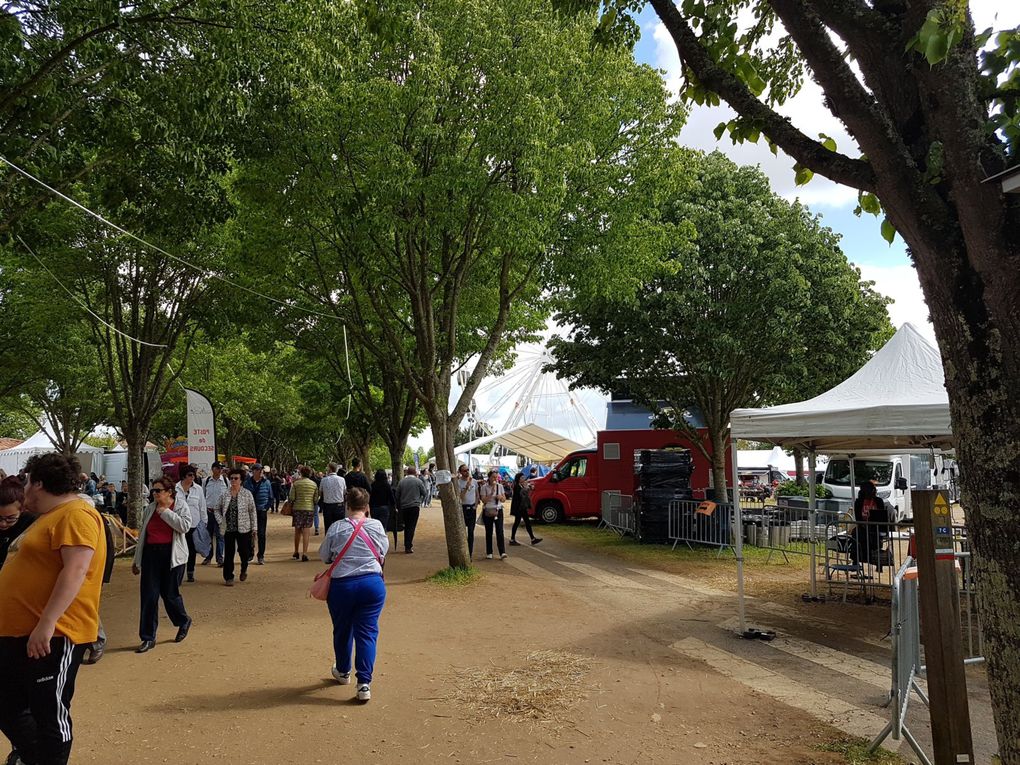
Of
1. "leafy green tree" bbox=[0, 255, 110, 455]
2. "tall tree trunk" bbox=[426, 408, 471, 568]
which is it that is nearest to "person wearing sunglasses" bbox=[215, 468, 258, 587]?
"leafy green tree" bbox=[0, 255, 110, 455]

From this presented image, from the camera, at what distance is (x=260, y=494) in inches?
543

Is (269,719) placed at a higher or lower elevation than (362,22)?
lower

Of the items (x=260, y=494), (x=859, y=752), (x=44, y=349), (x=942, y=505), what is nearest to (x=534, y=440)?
(x=44, y=349)

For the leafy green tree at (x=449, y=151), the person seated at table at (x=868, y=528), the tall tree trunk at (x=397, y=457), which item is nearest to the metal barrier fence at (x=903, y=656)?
the person seated at table at (x=868, y=528)

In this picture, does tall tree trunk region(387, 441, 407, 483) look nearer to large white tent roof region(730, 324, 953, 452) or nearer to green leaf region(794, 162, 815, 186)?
large white tent roof region(730, 324, 953, 452)

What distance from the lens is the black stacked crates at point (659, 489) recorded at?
58.5 ft

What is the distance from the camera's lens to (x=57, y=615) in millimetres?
3621

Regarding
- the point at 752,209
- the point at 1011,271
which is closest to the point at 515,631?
the point at 1011,271

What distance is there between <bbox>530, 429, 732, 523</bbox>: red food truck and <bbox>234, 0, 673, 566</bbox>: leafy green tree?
10063mm

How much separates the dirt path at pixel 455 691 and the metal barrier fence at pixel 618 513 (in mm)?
9248

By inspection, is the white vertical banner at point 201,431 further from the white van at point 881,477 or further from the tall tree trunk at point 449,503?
the white van at point 881,477

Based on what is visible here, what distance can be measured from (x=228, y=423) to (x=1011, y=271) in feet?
130

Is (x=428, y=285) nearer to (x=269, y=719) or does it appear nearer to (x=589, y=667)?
(x=589, y=667)

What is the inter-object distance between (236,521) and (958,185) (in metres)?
10.7
